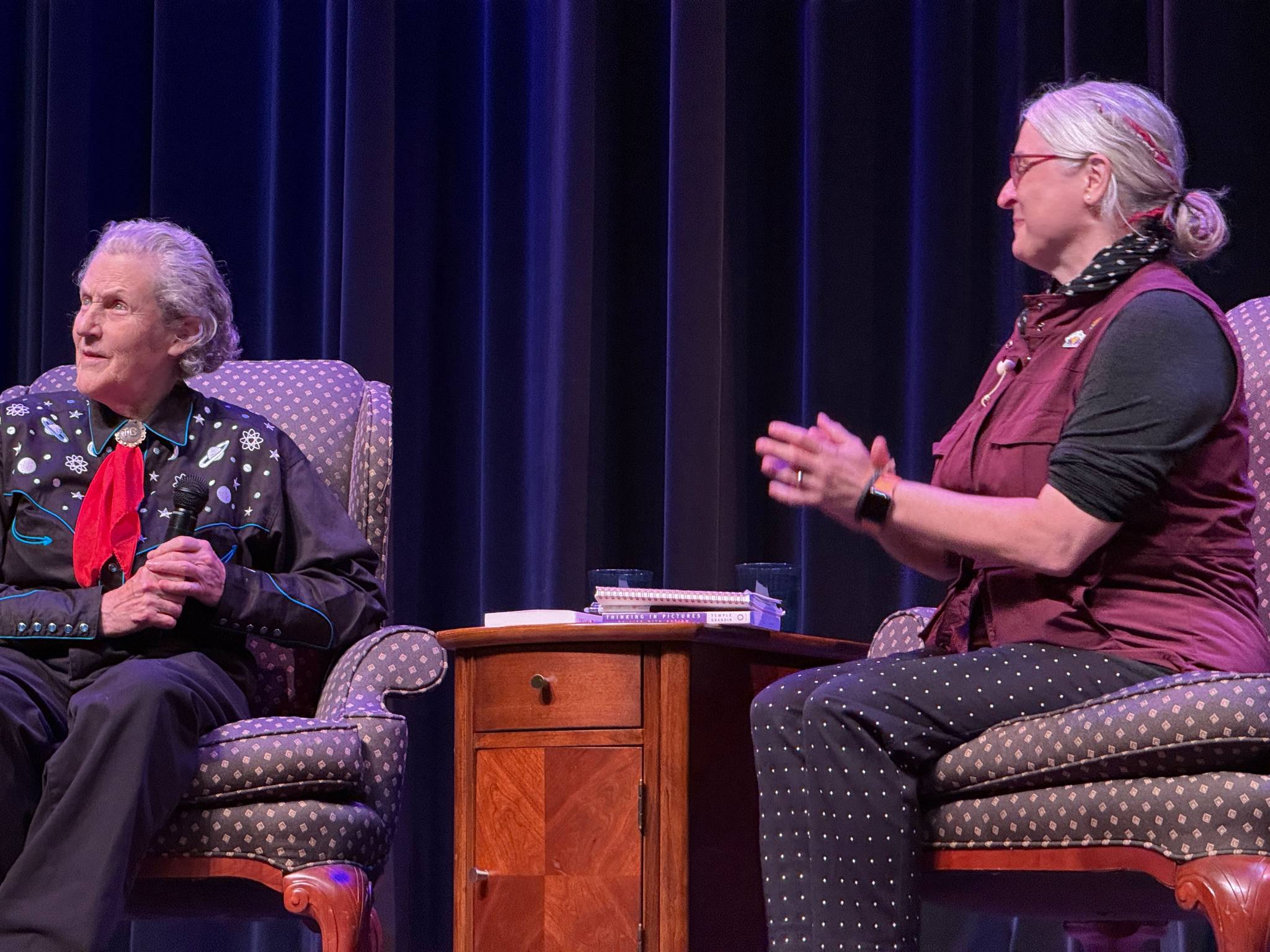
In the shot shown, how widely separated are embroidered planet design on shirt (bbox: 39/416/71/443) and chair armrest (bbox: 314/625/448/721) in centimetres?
59

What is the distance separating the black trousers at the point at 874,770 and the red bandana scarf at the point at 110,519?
106cm

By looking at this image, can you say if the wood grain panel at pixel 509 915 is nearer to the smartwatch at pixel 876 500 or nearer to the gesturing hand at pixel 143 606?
the gesturing hand at pixel 143 606

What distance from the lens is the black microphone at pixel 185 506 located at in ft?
7.76

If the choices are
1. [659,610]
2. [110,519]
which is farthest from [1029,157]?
[110,519]

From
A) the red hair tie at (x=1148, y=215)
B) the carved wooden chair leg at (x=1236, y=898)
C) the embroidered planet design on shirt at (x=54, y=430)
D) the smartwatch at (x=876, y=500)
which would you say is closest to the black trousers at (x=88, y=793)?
the embroidered planet design on shirt at (x=54, y=430)

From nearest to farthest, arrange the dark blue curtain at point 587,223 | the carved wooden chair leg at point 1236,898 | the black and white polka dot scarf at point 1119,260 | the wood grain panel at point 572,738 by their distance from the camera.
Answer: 1. the carved wooden chair leg at point 1236,898
2. the black and white polka dot scarf at point 1119,260
3. the wood grain panel at point 572,738
4. the dark blue curtain at point 587,223

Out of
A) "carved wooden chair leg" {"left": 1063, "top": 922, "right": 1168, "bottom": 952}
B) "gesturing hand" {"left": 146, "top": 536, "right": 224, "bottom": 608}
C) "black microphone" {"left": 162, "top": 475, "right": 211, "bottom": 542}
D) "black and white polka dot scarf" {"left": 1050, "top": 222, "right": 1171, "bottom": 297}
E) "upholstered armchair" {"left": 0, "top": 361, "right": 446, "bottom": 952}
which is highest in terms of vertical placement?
"black and white polka dot scarf" {"left": 1050, "top": 222, "right": 1171, "bottom": 297}

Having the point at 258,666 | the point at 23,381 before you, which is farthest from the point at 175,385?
the point at 23,381

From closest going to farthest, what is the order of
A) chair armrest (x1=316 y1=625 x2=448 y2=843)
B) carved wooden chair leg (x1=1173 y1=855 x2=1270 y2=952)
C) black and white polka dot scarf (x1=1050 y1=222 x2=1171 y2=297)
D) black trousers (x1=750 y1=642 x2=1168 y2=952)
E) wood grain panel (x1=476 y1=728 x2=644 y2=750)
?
carved wooden chair leg (x1=1173 y1=855 x2=1270 y2=952), black trousers (x1=750 y1=642 x2=1168 y2=952), black and white polka dot scarf (x1=1050 y1=222 x2=1171 y2=297), chair armrest (x1=316 y1=625 x2=448 y2=843), wood grain panel (x1=476 y1=728 x2=644 y2=750)

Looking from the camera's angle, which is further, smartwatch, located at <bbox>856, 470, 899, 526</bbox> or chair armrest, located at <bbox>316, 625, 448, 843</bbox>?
chair armrest, located at <bbox>316, 625, 448, 843</bbox>

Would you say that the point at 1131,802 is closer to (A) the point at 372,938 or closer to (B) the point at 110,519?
(A) the point at 372,938

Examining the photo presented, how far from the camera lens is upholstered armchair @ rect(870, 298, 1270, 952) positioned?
1.72m

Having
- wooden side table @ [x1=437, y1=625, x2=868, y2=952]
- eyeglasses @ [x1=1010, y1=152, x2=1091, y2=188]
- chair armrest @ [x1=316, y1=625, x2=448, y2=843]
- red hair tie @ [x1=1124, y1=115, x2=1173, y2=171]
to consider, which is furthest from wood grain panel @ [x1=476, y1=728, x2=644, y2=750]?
red hair tie @ [x1=1124, y1=115, x2=1173, y2=171]

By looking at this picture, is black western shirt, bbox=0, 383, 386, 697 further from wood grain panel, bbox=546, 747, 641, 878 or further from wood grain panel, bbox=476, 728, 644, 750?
wood grain panel, bbox=546, 747, 641, 878
